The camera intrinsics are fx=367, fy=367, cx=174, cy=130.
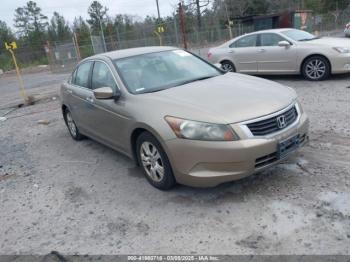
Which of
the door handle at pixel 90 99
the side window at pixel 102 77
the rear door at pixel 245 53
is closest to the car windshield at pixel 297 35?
the rear door at pixel 245 53

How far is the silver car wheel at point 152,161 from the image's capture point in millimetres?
4133

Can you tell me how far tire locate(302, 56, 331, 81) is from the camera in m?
8.98

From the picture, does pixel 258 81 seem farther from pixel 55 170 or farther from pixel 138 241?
pixel 55 170

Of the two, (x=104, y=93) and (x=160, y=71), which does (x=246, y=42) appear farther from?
(x=104, y=93)

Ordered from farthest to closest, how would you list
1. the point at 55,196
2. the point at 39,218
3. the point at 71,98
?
1. the point at 71,98
2. the point at 55,196
3. the point at 39,218

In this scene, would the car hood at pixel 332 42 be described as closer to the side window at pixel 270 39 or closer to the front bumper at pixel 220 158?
the side window at pixel 270 39

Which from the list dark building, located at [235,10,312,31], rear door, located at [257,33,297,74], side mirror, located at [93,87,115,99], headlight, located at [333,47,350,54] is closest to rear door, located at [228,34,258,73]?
rear door, located at [257,33,297,74]

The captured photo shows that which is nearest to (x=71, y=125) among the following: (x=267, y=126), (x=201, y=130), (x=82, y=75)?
(x=82, y=75)

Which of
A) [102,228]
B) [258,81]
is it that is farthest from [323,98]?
[102,228]

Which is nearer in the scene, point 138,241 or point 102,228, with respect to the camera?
point 138,241

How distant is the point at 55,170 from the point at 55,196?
3.20 ft

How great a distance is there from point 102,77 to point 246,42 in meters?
6.44

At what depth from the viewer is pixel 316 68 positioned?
915 centimetres

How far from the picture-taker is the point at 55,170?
553 cm
